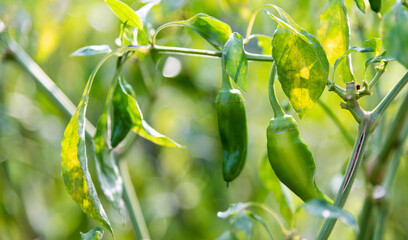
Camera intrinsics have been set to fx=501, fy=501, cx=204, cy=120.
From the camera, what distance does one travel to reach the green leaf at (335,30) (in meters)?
0.64

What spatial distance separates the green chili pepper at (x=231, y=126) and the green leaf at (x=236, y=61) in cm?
7

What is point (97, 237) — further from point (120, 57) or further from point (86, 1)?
point (86, 1)

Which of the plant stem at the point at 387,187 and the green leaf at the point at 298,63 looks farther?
the plant stem at the point at 387,187

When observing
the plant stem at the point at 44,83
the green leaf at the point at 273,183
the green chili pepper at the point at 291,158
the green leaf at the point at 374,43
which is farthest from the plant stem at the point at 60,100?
the green leaf at the point at 374,43

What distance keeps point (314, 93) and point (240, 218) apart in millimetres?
190

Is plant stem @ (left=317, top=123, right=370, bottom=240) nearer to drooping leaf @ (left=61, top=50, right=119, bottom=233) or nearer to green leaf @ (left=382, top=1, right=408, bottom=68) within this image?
green leaf @ (left=382, top=1, right=408, bottom=68)

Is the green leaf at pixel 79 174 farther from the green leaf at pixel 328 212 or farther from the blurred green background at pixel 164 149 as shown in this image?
the blurred green background at pixel 164 149

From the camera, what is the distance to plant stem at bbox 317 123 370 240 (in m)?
0.57

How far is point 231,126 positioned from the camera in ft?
2.19

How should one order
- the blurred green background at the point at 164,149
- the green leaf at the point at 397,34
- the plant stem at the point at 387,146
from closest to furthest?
the green leaf at the point at 397,34 < the plant stem at the point at 387,146 < the blurred green background at the point at 164,149

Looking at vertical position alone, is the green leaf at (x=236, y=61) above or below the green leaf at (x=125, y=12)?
below

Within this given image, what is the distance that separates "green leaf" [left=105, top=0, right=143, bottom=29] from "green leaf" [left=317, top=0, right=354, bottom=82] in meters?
0.24

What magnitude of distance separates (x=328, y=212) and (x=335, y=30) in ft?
0.83

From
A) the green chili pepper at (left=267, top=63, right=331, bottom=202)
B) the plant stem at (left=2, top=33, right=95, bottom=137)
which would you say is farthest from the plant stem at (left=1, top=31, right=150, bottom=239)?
the green chili pepper at (left=267, top=63, right=331, bottom=202)
